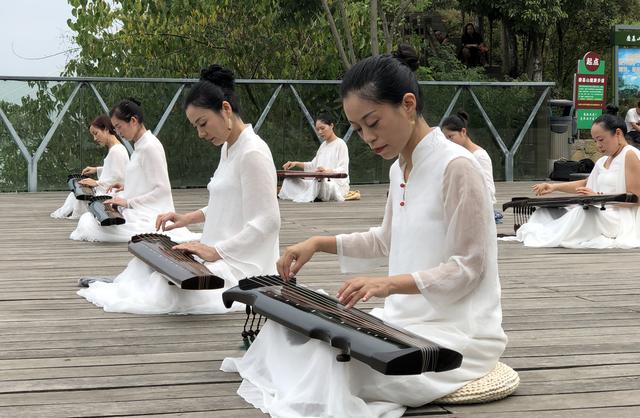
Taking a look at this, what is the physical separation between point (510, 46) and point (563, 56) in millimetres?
1213

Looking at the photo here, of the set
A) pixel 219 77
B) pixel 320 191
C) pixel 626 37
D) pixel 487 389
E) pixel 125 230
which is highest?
pixel 626 37

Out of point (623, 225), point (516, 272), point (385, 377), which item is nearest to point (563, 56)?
point (623, 225)

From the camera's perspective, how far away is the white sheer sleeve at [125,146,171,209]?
6.87 m

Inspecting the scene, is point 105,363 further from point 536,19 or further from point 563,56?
point 563,56

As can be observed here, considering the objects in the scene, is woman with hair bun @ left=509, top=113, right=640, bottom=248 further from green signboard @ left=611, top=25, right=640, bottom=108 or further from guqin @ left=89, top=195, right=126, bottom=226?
green signboard @ left=611, top=25, right=640, bottom=108

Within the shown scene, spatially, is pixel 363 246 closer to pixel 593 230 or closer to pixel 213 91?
pixel 213 91

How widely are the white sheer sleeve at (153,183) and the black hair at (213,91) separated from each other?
2.52 m

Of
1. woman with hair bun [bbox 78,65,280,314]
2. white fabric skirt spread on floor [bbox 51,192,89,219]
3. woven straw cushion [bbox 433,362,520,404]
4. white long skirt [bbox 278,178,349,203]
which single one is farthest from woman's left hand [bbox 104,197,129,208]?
white long skirt [bbox 278,178,349,203]

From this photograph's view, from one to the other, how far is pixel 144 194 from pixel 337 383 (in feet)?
14.8

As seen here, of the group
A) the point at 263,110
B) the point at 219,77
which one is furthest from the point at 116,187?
the point at 263,110

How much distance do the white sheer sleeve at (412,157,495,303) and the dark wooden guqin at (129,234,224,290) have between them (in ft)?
4.52

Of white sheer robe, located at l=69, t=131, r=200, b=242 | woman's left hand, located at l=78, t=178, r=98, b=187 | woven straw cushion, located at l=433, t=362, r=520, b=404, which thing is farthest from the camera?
woman's left hand, located at l=78, t=178, r=98, b=187

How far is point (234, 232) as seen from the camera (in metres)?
4.50

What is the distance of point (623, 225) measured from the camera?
7324 millimetres
